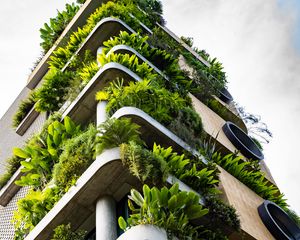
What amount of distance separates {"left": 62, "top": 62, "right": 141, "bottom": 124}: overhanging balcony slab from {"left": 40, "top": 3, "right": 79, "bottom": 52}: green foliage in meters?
8.21

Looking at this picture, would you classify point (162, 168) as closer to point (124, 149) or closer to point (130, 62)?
point (124, 149)

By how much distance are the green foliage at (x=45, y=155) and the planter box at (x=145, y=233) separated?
14.0 feet

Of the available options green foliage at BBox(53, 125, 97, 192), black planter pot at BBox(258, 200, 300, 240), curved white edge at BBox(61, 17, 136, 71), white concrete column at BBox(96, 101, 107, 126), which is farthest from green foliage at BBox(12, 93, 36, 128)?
black planter pot at BBox(258, 200, 300, 240)

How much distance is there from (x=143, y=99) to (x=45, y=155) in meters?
2.44

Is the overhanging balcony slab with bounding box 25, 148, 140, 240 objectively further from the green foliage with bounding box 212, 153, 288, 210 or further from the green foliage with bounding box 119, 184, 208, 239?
the green foliage with bounding box 212, 153, 288, 210

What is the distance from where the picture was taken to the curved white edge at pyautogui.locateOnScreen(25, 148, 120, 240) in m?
8.64

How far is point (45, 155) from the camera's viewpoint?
1137 cm

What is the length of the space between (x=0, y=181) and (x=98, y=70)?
14.6 ft

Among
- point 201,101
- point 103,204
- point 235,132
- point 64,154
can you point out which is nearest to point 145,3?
point 201,101

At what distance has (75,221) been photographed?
921 cm

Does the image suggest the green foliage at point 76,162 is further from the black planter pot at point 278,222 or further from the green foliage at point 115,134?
the black planter pot at point 278,222

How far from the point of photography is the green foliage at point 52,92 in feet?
47.9

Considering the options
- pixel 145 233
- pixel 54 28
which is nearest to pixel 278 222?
pixel 145 233

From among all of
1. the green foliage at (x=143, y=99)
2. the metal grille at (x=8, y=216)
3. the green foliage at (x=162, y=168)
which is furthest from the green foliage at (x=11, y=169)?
the green foliage at (x=162, y=168)
